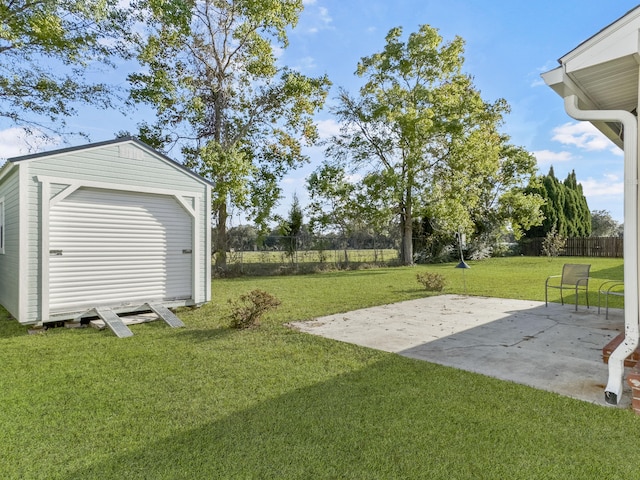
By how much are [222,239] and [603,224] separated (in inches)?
1678

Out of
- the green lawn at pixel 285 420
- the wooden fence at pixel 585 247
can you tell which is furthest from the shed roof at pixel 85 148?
the wooden fence at pixel 585 247

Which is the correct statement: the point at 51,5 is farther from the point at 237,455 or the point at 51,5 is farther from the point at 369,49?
the point at 237,455

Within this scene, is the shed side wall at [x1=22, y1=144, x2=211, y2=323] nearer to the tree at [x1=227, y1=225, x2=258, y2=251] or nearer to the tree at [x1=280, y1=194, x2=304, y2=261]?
the tree at [x1=227, y1=225, x2=258, y2=251]

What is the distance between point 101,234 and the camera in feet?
21.1

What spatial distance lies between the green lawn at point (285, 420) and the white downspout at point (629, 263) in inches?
12.0

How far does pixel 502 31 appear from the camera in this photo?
954cm

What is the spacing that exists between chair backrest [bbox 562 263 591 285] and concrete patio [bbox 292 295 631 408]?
58cm

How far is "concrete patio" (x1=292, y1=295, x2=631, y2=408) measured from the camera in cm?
358

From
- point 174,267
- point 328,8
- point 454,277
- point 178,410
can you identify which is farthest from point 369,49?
point 178,410

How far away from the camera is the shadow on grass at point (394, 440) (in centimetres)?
214

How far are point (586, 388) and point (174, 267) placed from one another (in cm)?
680

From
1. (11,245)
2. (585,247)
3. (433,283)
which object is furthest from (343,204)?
(585,247)

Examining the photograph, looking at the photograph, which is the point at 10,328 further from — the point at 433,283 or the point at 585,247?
the point at 585,247

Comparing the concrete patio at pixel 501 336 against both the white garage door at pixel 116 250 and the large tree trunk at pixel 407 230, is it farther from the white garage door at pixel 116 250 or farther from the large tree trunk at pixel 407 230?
the large tree trunk at pixel 407 230
